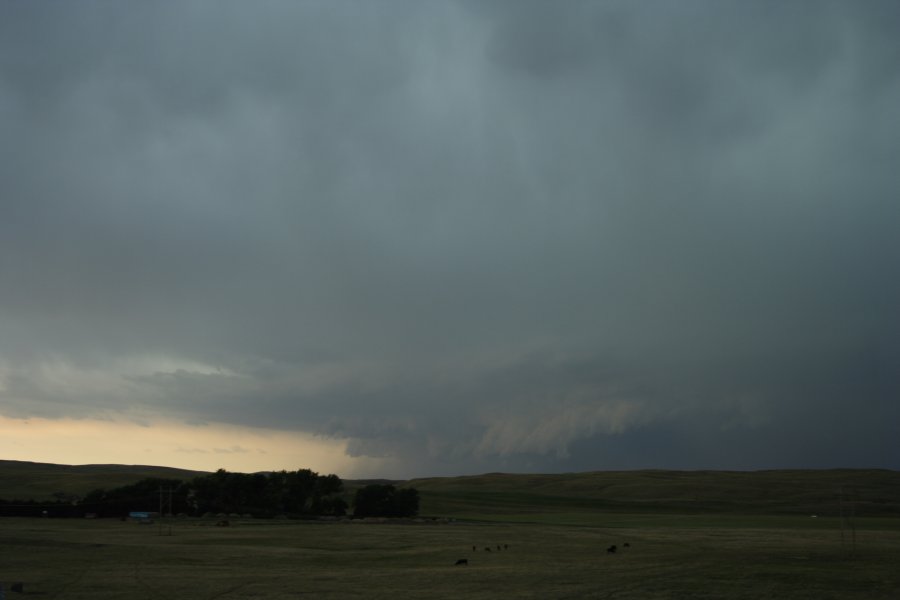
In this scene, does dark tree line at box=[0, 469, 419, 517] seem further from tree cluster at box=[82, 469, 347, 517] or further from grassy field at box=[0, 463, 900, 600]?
grassy field at box=[0, 463, 900, 600]

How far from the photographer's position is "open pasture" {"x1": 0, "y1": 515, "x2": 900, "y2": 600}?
3538 cm

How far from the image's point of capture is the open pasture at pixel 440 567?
35.4 metres

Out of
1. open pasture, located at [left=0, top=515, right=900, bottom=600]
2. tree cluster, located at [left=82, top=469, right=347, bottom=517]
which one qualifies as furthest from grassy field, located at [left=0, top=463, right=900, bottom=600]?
tree cluster, located at [left=82, top=469, right=347, bottom=517]

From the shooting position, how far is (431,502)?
17250 cm

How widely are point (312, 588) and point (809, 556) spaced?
3183cm

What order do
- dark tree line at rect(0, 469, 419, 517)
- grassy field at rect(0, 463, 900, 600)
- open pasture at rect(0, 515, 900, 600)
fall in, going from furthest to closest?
dark tree line at rect(0, 469, 419, 517) → grassy field at rect(0, 463, 900, 600) → open pasture at rect(0, 515, 900, 600)

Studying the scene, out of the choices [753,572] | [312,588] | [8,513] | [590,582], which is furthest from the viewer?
[8,513]

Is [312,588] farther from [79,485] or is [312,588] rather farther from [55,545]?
[79,485]

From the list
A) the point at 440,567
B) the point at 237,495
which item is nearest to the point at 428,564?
the point at 440,567

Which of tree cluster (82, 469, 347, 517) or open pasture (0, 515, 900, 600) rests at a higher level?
tree cluster (82, 469, 347, 517)

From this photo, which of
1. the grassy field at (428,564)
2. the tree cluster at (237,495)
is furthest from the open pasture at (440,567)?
the tree cluster at (237,495)

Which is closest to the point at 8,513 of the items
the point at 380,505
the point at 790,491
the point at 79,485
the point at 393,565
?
the point at 380,505

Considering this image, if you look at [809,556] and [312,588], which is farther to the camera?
[809,556]

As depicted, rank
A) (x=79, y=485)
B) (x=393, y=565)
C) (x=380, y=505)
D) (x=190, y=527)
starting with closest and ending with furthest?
1. (x=393, y=565)
2. (x=190, y=527)
3. (x=380, y=505)
4. (x=79, y=485)
